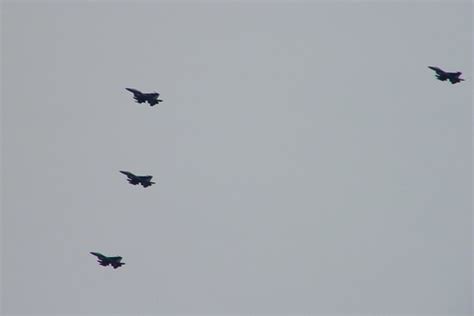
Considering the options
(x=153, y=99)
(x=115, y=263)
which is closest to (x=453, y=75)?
(x=153, y=99)

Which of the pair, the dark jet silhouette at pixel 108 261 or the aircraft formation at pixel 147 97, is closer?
the aircraft formation at pixel 147 97

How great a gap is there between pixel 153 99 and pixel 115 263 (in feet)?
37.8

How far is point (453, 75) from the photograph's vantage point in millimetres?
62406

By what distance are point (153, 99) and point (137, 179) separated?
5651mm

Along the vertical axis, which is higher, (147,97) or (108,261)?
(147,97)

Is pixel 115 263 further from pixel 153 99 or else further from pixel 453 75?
pixel 453 75

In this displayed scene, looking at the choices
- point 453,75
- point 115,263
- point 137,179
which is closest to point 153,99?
point 137,179

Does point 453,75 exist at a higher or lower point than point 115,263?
higher

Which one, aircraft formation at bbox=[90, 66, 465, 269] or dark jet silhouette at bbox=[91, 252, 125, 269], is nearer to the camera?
aircraft formation at bbox=[90, 66, 465, 269]

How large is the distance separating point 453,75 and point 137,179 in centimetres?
2249

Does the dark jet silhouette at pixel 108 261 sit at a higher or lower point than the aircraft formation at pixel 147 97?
lower

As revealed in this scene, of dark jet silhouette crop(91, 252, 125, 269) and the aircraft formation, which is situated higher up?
the aircraft formation

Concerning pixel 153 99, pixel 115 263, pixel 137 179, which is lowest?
pixel 115 263

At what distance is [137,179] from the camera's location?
210 feet
